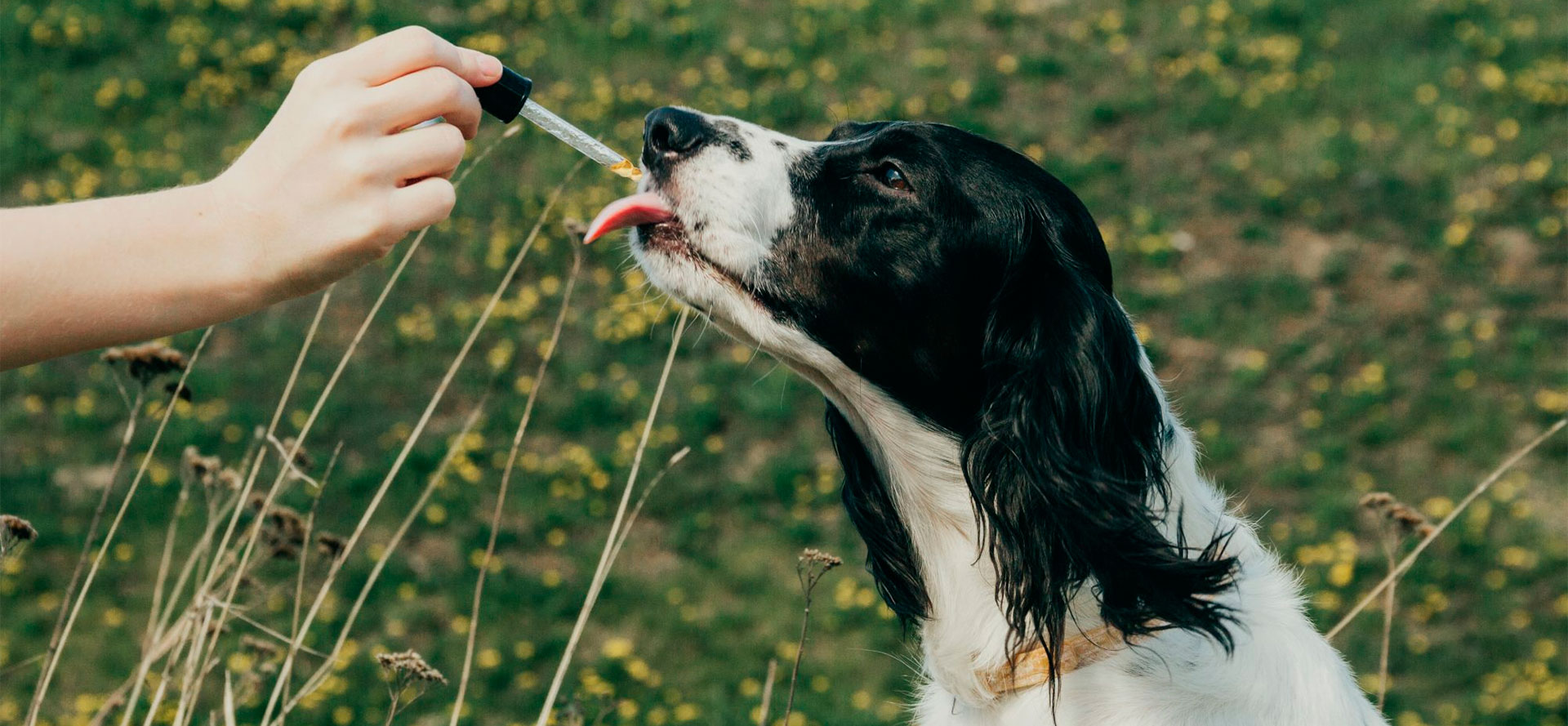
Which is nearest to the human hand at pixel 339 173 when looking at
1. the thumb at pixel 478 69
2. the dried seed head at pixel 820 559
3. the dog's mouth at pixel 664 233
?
the thumb at pixel 478 69

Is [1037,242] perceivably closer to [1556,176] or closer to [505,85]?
[505,85]

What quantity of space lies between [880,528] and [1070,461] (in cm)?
59

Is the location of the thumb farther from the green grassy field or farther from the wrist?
the green grassy field

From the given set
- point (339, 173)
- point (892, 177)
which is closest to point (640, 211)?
point (892, 177)

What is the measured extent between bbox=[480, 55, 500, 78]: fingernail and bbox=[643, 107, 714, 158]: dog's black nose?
69 cm

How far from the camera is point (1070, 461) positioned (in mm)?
2434

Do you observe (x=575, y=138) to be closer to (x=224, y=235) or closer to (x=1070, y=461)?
(x=224, y=235)

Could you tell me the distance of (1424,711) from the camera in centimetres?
497

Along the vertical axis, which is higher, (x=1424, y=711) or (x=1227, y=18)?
(x=1227, y=18)

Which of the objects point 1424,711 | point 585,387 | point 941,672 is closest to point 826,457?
point 585,387

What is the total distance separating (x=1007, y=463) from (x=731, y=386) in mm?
4048

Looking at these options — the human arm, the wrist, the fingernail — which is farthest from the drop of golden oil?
the wrist

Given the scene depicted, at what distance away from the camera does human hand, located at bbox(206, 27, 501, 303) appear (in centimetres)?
153

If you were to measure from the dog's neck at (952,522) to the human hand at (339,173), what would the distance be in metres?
1.28
